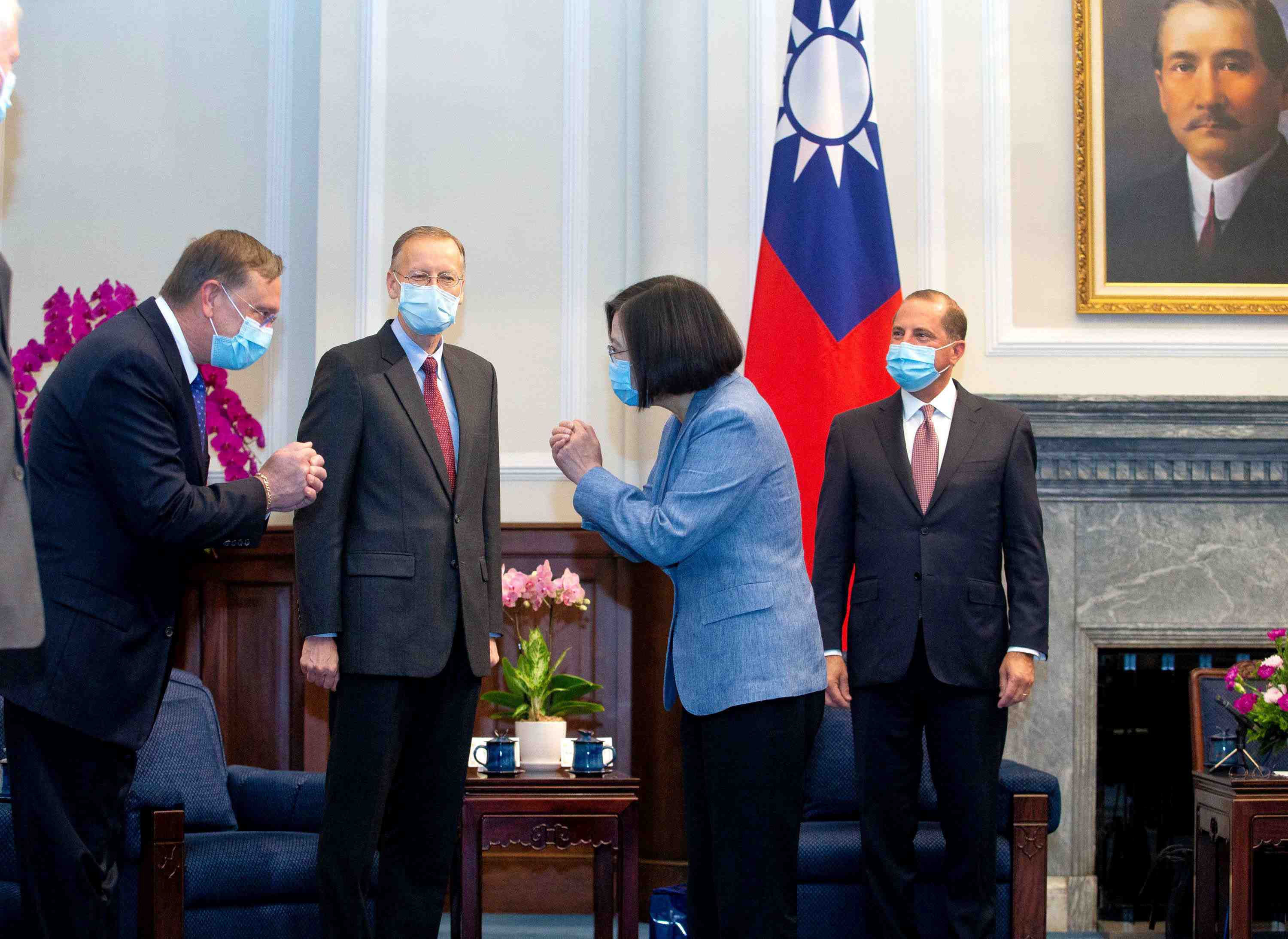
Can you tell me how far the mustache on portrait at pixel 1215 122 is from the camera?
15.8 feet

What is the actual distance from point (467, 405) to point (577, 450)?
0.55 meters

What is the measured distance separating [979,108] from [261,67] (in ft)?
8.60

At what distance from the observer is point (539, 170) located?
4926mm

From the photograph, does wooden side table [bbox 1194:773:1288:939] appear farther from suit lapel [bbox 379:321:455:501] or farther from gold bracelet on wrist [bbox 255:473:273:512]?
gold bracelet on wrist [bbox 255:473:273:512]

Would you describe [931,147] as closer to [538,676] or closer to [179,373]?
[538,676]

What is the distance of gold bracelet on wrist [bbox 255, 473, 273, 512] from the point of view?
8.49 feet

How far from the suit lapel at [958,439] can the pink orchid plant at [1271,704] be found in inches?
46.1

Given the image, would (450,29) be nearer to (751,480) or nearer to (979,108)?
(979,108)

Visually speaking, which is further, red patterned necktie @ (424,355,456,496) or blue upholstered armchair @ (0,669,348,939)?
blue upholstered armchair @ (0,669,348,939)

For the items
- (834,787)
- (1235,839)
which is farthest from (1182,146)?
(834,787)

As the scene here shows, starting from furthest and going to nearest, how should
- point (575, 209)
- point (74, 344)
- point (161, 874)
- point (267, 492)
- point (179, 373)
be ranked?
point (575, 209) < point (74, 344) < point (161, 874) < point (267, 492) < point (179, 373)

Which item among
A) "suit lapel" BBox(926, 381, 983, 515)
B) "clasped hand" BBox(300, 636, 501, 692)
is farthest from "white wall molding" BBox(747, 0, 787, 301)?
"clasped hand" BBox(300, 636, 501, 692)

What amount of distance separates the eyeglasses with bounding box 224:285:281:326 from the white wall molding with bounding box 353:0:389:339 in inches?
81.6

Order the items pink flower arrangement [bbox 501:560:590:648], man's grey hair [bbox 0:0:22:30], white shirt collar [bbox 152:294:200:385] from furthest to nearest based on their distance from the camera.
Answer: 1. pink flower arrangement [bbox 501:560:590:648]
2. white shirt collar [bbox 152:294:200:385]
3. man's grey hair [bbox 0:0:22:30]
